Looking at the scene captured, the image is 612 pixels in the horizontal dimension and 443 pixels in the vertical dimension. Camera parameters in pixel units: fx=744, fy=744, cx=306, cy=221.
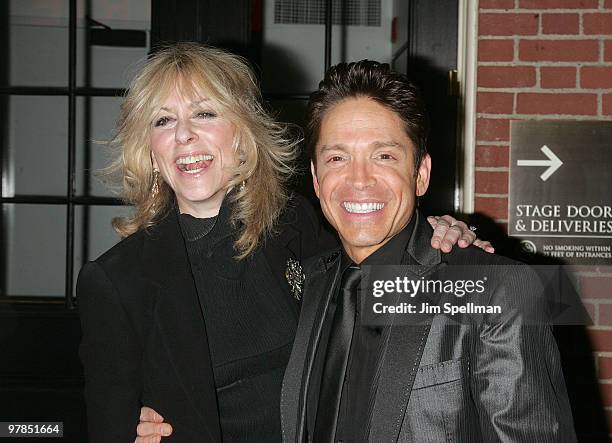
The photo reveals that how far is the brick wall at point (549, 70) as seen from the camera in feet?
9.97

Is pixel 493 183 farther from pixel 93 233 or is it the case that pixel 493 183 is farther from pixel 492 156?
pixel 93 233

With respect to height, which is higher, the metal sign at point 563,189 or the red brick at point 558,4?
the red brick at point 558,4

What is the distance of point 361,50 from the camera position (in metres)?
4.73

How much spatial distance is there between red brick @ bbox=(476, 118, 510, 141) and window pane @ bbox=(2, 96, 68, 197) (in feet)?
7.80

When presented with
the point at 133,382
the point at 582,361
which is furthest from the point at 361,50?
the point at 133,382

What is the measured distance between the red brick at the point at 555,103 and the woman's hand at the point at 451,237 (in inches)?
53.6

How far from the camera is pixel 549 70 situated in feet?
9.99

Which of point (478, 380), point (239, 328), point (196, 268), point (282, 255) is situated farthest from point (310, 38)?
point (478, 380)

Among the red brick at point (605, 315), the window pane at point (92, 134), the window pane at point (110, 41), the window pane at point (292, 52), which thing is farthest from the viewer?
the window pane at point (92, 134)

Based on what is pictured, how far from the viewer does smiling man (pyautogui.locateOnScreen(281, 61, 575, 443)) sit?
1429 millimetres

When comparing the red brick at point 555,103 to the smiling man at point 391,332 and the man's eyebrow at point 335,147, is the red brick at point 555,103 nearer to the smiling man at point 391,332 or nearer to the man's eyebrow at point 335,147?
the smiling man at point 391,332

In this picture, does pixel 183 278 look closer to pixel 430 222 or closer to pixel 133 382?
pixel 133 382

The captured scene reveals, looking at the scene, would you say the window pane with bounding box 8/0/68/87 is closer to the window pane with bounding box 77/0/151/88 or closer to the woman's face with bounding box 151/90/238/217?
the window pane with bounding box 77/0/151/88

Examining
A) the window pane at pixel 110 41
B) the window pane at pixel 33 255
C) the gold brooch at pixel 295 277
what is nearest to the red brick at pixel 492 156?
the gold brooch at pixel 295 277
